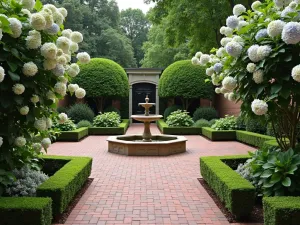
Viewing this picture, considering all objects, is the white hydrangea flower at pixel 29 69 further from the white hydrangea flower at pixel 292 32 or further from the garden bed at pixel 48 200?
the white hydrangea flower at pixel 292 32

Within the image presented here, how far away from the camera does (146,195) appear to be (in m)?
5.63

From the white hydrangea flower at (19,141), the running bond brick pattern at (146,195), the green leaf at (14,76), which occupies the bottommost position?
the running bond brick pattern at (146,195)

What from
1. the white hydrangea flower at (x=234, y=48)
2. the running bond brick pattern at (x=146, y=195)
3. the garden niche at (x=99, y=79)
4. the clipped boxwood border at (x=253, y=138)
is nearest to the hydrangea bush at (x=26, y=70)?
the running bond brick pattern at (x=146, y=195)

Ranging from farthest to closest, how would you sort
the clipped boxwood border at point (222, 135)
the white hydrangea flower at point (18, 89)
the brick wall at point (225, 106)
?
1. the brick wall at point (225, 106)
2. the clipped boxwood border at point (222, 135)
3. the white hydrangea flower at point (18, 89)

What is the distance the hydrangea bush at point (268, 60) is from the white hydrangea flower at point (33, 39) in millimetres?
2352

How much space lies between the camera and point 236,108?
60.1ft

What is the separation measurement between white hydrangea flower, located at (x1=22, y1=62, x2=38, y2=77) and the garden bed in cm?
149

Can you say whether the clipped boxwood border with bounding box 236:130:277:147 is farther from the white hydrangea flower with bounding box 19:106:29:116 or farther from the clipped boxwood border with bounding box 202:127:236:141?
the white hydrangea flower with bounding box 19:106:29:116

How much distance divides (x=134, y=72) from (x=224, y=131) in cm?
1263

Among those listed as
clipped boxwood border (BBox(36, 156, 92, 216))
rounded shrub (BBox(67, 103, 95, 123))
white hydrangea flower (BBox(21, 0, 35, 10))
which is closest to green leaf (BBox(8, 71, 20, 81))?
white hydrangea flower (BBox(21, 0, 35, 10))

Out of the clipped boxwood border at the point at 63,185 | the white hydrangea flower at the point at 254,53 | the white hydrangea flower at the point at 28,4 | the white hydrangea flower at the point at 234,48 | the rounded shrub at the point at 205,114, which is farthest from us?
the rounded shrub at the point at 205,114

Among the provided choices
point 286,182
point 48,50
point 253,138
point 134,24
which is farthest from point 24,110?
point 134,24

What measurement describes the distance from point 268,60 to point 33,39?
2813 millimetres

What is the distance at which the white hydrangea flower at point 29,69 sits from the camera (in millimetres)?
3408
